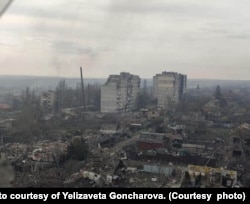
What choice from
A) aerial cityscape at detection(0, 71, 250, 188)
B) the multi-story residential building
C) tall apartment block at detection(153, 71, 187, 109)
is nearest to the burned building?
aerial cityscape at detection(0, 71, 250, 188)

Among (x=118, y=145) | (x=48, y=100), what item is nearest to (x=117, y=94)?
(x=48, y=100)

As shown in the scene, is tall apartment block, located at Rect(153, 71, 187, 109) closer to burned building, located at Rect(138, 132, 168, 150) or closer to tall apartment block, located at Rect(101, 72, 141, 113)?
tall apartment block, located at Rect(101, 72, 141, 113)

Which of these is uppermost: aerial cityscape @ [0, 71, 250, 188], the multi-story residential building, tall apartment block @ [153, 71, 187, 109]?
tall apartment block @ [153, 71, 187, 109]

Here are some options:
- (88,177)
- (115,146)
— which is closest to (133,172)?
(88,177)

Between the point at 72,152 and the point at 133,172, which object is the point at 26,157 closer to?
the point at 72,152

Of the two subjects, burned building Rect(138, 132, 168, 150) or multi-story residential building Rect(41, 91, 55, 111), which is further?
multi-story residential building Rect(41, 91, 55, 111)

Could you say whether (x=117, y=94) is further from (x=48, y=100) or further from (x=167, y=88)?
(x=167, y=88)
